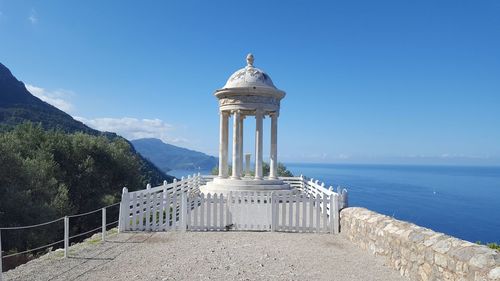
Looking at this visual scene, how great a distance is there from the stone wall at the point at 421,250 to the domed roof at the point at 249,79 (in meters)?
9.07

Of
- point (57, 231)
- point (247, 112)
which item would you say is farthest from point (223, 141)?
point (57, 231)

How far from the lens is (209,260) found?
24.8ft

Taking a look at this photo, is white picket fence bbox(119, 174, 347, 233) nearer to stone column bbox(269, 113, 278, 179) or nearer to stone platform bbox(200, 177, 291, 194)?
stone platform bbox(200, 177, 291, 194)

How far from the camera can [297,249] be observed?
867 centimetres

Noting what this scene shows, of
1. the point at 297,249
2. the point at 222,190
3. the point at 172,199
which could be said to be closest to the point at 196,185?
the point at 222,190

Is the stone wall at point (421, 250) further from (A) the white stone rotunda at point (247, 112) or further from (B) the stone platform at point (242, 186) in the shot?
(A) the white stone rotunda at point (247, 112)

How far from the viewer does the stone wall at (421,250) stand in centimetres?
454

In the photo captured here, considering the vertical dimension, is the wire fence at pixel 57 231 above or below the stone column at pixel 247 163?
below

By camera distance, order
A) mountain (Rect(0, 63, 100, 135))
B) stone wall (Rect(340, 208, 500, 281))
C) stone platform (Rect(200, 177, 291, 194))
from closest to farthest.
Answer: stone wall (Rect(340, 208, 500, 281)) → stone platform (Rect(200, 177, 291, 194)) → mountain (Rect(0, 63, 100, 135))

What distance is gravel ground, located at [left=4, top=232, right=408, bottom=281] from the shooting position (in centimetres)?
654

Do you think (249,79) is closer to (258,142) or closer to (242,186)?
(258,142)

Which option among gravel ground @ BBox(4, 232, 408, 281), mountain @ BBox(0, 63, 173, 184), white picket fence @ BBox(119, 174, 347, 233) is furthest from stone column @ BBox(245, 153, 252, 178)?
mountain @ BBox(0, 63, 173, 184)

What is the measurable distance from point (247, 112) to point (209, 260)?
11409mm

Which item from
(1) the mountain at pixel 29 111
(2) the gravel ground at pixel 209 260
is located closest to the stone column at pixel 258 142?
(2) the gravel ground at pixel 209 260
